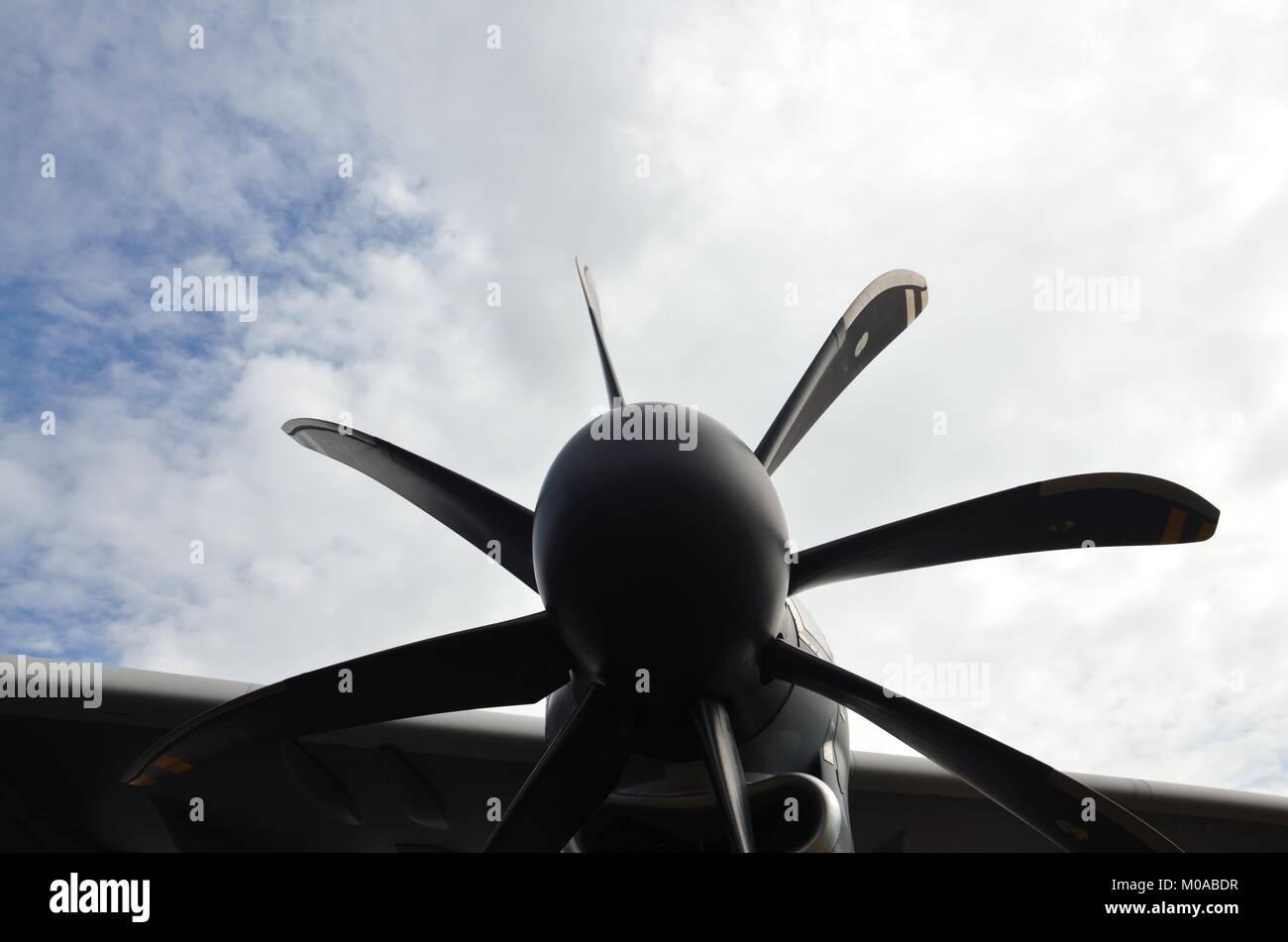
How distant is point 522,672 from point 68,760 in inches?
150

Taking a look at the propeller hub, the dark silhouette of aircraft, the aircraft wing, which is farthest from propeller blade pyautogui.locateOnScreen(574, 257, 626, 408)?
the aircraft wing

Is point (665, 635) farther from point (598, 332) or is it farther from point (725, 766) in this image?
point (598, 332)

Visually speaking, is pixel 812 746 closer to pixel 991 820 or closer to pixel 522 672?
pixel 522 672

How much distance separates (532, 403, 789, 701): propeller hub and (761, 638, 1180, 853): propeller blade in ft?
1.59

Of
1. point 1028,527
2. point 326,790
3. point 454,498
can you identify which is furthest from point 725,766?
point 326,790

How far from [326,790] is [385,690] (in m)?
2.48

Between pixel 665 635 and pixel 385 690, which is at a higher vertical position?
pixel 665 635

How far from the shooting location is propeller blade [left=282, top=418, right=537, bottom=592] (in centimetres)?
478

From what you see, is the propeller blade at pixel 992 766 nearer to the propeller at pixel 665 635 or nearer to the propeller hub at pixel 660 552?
the propeller at pixel 665 635

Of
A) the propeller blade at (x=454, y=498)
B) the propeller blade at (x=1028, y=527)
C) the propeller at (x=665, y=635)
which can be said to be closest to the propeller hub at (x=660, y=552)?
the propeller at (x=665, y=635)

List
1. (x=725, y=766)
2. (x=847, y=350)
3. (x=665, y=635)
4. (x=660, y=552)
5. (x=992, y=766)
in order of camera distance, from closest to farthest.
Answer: (x=660, y=552) → (x=665, y=635) → (x=725, y=766) → (x=992, y=766) → (x=847, y=350)

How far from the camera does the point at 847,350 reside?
527 centimetres
